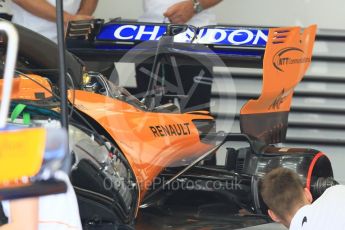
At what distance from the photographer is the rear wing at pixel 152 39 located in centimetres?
282

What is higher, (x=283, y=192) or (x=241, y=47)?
(x=241, y=47)

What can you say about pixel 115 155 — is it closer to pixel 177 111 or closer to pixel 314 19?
pixel 177 111

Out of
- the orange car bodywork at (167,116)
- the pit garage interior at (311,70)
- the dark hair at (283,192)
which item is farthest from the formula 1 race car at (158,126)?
the pit garage interior at (311,70)

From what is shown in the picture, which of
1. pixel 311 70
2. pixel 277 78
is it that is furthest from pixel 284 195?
pixel 311 70

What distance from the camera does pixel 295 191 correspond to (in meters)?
2.08

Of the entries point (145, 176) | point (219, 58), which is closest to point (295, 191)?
point (145, 176)

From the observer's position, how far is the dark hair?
207cm

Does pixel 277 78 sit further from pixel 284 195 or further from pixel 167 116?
pixel 284 195

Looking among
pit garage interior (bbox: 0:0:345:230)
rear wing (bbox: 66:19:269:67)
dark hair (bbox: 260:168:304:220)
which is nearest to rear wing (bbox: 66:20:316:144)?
rear wing (bbox: 66:19:269:67)

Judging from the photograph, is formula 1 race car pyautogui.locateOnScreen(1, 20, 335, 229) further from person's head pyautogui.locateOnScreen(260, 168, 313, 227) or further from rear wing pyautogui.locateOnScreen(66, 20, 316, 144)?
person's head pyautogui.locateOnScreen(260, 168, 313, 227)

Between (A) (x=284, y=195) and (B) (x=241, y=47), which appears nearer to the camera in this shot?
(A) (x=284, y=195)

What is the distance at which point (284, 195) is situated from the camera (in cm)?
208

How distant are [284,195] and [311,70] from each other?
2749 millimetres

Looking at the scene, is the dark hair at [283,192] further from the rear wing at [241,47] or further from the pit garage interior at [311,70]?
the pit garage interior at [311,70]
